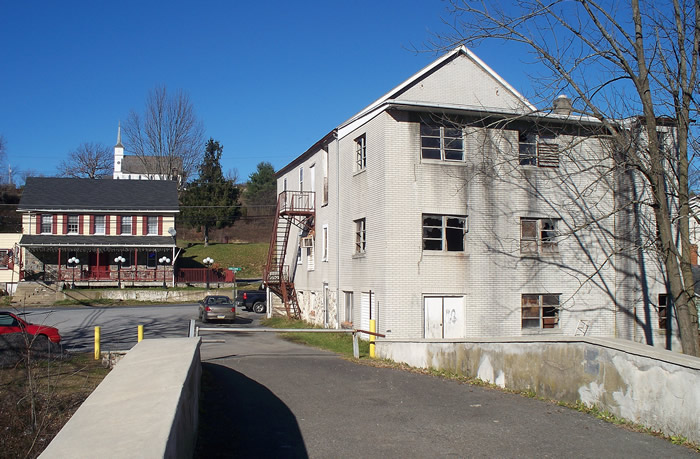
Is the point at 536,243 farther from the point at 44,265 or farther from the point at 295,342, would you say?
the point at 44,265

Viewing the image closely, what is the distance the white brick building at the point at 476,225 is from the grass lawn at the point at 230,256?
128 ft

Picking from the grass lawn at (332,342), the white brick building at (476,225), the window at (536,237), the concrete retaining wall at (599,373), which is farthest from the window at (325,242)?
the concrete retaining wall at (599,373)

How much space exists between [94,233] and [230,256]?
16241 mm

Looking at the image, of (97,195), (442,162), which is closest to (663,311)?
(442,162)

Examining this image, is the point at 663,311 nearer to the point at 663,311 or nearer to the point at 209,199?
the point at 663,311

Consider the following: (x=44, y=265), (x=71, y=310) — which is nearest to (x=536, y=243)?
(x=71, y=310)

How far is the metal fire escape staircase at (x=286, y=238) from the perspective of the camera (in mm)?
30047

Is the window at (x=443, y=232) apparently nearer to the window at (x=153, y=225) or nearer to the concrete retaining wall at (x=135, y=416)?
the concrete retaining wall at (x=135, y=416)

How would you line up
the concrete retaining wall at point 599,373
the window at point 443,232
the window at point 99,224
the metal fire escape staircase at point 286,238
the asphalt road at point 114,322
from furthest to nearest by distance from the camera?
1. the window at point 99,224
2. the metal fire escape staircase at point 286,238
3. the asphalt road at point 114,322
4. the window at point 443,232
5. the concrete retaining wall at point 599,373

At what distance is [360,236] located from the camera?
2339 cm

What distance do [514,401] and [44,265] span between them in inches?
1876

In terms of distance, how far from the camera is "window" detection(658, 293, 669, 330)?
23406 millimetres

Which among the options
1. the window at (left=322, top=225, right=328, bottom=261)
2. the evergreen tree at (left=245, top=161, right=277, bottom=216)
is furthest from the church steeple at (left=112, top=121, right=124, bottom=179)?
the window at (left=322, top=225, right=328, bottom=261)

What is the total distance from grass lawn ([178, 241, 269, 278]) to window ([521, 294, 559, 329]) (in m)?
42.0
